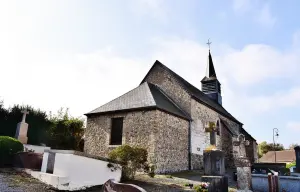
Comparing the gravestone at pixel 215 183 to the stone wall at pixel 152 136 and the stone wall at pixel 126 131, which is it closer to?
the stone wall at pixel 152 136

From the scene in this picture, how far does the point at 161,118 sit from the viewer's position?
1375cm

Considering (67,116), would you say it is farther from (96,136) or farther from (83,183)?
(83,183)

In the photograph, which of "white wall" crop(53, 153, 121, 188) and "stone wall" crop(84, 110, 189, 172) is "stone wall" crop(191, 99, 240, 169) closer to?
"stone wall" crop(84, 110, 189, 172)

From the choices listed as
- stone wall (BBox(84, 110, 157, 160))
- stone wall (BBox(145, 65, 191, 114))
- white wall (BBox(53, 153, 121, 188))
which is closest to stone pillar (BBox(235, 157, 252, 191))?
white wall (BBox(53, 153, 121, 188))

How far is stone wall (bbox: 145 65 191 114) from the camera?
55.7ft

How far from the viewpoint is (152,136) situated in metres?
13.3

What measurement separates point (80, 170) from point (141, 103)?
7067 mm

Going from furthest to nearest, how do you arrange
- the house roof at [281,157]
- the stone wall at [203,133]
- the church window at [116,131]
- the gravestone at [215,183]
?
the house roof at [281,157] < the stone wall at [203,133] < the church window at [116,131] < the gravestone at [215,183]

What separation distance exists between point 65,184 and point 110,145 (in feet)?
24.1

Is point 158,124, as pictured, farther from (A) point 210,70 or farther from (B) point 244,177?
(A) point 210,70

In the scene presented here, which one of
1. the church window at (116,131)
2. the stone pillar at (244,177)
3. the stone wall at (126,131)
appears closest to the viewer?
the stone pillar at (244,177)

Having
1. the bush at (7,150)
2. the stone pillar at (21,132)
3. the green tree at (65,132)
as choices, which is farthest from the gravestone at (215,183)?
the green tree at (65,132)

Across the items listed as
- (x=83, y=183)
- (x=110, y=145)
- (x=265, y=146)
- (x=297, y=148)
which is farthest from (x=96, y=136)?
(x=265, y=146)

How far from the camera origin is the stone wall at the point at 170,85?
17.0 metres
